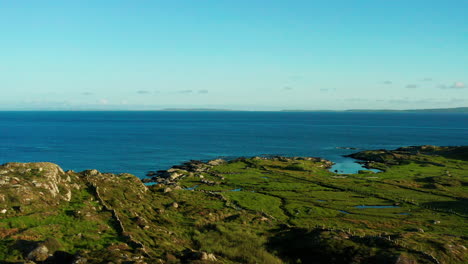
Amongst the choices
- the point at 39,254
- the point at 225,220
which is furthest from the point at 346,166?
the point at 39,254

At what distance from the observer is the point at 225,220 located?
6200cm

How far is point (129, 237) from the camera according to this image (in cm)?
3991

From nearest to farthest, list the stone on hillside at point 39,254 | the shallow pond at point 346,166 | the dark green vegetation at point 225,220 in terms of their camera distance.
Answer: the stone on hillside at point 39,254, the dark green vegetation at point 225,220, the shallow pond at point 346,166

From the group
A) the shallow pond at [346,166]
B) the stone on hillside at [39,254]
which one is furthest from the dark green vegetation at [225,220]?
the shallow pond at [346,166]

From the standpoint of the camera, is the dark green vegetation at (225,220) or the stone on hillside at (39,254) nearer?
the stone on hillside at (39,254)

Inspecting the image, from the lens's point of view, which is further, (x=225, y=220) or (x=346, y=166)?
(x=346, y=166)

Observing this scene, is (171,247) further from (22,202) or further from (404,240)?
(404,240)

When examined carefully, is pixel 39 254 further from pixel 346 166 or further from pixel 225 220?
pixel 346 166

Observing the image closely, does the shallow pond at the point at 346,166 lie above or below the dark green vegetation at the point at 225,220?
below

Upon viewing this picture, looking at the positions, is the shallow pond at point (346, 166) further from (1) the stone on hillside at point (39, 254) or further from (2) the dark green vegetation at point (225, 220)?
(1) the stone on hillside at point (39, 254)

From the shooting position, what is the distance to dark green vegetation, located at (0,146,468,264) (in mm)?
37312

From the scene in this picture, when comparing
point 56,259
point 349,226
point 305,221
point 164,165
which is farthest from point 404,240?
point 164,165

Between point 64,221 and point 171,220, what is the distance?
1928cm

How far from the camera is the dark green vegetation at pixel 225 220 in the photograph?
37312 millimetres
